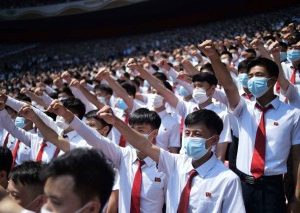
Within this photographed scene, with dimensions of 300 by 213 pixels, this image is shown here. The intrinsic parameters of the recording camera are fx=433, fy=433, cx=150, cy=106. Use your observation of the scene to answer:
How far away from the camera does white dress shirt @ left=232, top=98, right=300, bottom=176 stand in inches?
115

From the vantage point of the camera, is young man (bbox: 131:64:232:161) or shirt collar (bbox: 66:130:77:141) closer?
shirt collar (bbox: 66:130:77:141)

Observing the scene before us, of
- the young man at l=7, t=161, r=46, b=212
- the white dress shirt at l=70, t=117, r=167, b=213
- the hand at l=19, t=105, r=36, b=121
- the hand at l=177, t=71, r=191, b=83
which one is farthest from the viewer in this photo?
the hand at l=177, t=71, r=191, b=83

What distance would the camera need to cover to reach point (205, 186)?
8.34 ft

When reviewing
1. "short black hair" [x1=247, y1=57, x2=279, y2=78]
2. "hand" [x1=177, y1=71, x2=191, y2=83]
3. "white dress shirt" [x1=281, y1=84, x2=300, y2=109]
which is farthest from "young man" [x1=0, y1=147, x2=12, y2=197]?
"hand" [x1=177, y1=71, x2=191, y2=83]

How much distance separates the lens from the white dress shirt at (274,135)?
9.58 ft

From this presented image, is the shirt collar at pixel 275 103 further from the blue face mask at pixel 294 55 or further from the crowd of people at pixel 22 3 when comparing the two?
the crowd of people at pixel 22 3

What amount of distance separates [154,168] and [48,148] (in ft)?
4.48

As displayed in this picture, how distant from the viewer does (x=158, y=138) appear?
14.5 feet

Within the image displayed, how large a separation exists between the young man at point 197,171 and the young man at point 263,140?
0.39 m

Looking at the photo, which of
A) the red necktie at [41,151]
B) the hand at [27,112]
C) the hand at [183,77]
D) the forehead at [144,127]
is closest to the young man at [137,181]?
the forehead at [144,127]

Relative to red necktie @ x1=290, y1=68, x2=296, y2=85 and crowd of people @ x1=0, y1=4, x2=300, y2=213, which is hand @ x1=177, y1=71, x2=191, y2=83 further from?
red necktie @ x1=290, y1=68, x2=296, y2=85

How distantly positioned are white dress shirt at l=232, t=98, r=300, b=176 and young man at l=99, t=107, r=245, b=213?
0.40 meters

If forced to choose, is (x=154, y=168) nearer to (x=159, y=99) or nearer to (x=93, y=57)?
(x=159, y=99)

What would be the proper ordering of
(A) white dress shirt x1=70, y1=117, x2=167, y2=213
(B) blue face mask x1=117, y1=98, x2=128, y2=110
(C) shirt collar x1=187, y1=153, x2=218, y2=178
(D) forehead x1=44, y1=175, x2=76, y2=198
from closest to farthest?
(D) forehead x1=44, y1=175, x2=76, y2=198, (C) shirt collar x1=187, y1=153, x2=218, y2=178, (A) white dress shirt x1=70, y1=117, x2=167, y2=213, (B) blue face mask x1=117, y1=98, x2=128, y2=110
